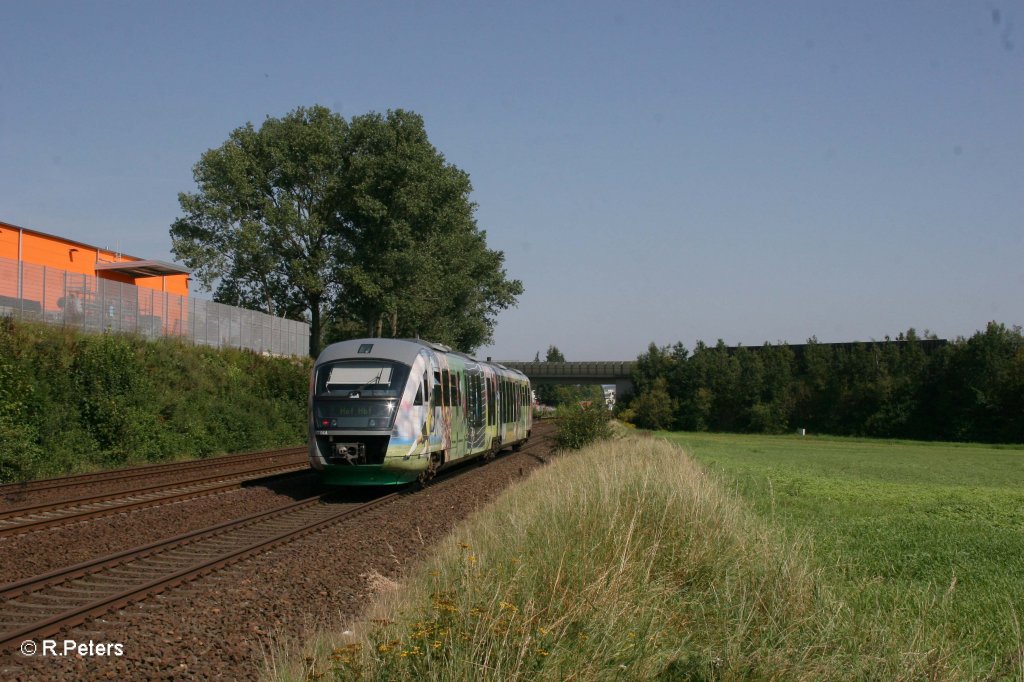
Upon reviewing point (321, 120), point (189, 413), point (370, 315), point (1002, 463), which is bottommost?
point (1002, 463)

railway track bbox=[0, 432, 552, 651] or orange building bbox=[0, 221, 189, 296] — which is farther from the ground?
orange building bbox=[0, 221, 189, 296]

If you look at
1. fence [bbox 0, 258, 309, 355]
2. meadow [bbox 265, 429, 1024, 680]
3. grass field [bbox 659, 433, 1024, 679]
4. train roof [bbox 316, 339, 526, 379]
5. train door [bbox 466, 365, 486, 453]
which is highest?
fence [bbox 0, 258, 309, 355]

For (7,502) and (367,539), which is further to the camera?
(7,502)

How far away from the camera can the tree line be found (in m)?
67.3

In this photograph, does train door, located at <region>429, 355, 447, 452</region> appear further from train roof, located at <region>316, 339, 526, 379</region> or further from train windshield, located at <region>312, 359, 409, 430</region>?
train windshield, located at <region>312, 359, 409, 430</region>

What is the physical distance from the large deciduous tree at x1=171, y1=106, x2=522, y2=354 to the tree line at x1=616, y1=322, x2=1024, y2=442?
34493 millimetres

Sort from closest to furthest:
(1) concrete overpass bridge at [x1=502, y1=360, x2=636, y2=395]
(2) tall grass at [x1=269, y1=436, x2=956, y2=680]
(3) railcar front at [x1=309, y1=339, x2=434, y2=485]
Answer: (2) tall grass at [x1=269, y1=436, x2=956, y2=680]
(3) railcar front at [x1=309, y1=339, x2=434, y2=485]
(1) concrete overpass bridge at [x1=502, y1=360, x2=636, y2=395]

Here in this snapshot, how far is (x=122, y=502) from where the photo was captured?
15.6 meters

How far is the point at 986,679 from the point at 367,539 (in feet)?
27.6

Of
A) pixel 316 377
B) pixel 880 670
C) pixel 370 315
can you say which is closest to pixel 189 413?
pixel 316 377

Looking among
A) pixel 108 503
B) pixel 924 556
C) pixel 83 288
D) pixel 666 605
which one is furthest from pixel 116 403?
pixel 666 605

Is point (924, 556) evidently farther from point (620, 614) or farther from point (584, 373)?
point (584, 373)

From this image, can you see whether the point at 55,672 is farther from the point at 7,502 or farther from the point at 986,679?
the point at 7,502

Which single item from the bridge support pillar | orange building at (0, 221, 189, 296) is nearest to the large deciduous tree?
orange building at (0, 221, 189, 296)
